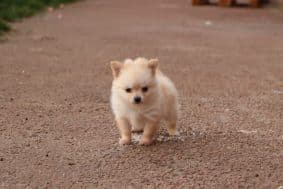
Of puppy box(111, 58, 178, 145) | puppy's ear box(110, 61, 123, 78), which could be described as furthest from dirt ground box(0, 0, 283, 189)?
puppy's ear box(110, 61, 123, 78)

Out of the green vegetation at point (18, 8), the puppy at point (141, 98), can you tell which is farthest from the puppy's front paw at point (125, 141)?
the green vegetation at point (18, 8)

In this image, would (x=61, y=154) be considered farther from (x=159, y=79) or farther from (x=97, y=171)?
(x=159, y=79)

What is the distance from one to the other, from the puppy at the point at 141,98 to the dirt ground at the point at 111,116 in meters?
0.14

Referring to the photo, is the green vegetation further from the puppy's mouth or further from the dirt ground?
the puppy's mouth

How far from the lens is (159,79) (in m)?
4.20

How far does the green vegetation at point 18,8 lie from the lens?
11.4m

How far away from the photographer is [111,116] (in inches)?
195

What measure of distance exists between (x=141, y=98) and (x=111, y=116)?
113 centimetres

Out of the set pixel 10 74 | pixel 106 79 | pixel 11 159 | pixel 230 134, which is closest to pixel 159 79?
pixel 230 134

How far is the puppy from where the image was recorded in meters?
3.90

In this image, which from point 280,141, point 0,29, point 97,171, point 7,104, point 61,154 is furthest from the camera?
point 0,29

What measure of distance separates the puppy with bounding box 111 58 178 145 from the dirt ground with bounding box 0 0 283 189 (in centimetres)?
14

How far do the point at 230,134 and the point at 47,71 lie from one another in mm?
2916

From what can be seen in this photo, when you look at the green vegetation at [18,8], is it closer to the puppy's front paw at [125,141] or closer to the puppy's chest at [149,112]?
the puppy's front paw at [125,141]
